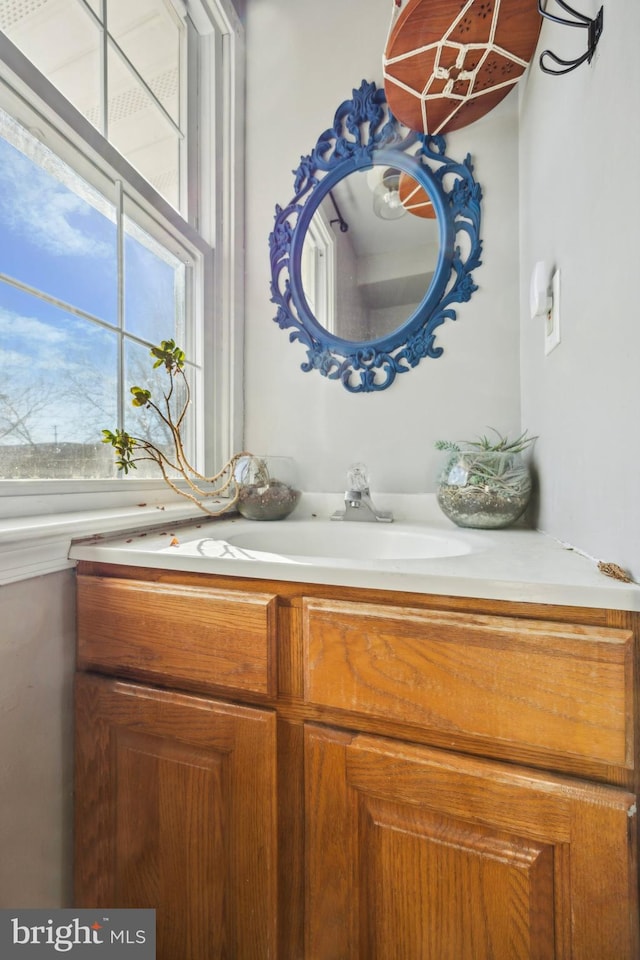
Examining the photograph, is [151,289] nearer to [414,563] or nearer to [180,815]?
[414,563]

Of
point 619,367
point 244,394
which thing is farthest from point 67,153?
point 619,367

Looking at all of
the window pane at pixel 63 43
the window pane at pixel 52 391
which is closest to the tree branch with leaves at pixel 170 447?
the window pane at pixel 52 391

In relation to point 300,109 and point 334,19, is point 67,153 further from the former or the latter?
point 334,19

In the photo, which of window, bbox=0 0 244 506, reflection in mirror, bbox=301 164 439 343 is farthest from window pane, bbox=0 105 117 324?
reflection in mirror, bbox=301 164 439 343

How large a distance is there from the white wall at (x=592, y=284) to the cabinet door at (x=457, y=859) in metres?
0.28

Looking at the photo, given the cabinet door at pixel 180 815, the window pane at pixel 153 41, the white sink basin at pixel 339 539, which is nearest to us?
the cabinet door at pixel 180 815

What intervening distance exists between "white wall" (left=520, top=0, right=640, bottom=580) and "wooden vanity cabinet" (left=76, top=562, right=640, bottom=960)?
0.63ft

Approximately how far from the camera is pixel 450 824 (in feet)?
1.64

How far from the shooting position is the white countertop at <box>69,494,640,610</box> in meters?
0.47

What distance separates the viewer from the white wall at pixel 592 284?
47cm

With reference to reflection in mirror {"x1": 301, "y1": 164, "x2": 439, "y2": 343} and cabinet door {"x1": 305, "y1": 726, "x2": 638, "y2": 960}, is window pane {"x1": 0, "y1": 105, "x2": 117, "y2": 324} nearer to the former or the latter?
reflection in mirror {"x1": 301, "y1": 164, "x2": 439, "y2": 343}

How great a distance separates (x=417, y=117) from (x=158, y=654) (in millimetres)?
1311

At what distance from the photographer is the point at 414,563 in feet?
1.82

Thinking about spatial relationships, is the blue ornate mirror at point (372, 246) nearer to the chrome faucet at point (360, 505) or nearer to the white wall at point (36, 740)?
the chrome faucet at point (360, 505)
